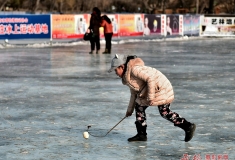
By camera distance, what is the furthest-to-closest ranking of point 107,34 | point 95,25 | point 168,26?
point 168,26
point 107,34
point 95,25

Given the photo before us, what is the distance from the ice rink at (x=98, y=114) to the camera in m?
7.14

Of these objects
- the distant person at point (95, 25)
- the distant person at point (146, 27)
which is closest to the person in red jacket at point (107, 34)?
the distant person at point (95, 25)

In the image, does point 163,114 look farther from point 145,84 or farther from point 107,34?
point 107,34

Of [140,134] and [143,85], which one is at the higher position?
[143,85]

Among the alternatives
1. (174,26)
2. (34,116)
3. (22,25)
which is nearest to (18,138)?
(34,116)

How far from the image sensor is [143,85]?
23.2 feet

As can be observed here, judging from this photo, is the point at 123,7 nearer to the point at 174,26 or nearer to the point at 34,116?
the point at 174,26

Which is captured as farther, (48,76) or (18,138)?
(48,76)

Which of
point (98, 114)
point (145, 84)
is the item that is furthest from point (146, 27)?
point (145, 84)

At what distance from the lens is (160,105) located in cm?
727

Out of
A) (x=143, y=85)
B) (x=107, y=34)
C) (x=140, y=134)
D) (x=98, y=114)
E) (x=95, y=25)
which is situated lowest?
(x=98, y=114)

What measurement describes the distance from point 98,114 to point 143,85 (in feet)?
9.26

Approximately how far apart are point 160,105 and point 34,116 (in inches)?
114

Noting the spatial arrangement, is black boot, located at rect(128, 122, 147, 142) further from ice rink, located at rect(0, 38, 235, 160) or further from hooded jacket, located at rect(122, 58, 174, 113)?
hooded jacket, located at rect(122, 58, 174, 113)
